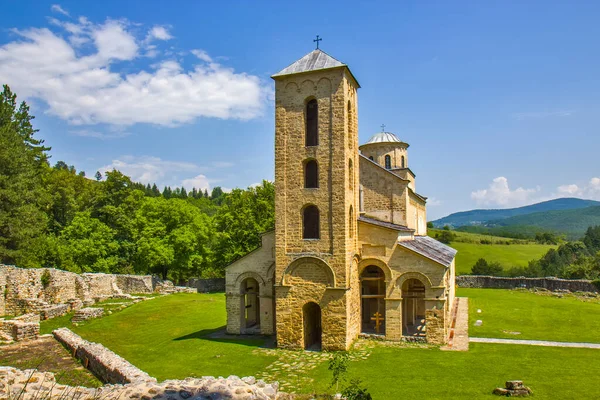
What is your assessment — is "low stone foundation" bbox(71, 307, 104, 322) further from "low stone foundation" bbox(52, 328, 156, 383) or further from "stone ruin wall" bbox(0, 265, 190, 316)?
"low stone foundation" bbox(52, 328, 156, 383)

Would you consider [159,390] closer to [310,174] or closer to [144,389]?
[144,389]

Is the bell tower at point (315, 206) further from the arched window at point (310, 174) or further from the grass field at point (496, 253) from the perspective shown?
the grass field at point (496, 253)

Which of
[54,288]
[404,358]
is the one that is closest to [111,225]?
[54,288]

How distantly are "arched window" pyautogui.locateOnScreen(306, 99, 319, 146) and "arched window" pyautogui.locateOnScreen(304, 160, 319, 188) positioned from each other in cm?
88

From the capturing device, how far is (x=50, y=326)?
2145 cm

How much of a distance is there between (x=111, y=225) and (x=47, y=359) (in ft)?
95.0

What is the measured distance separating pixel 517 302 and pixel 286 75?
2264 centimetres

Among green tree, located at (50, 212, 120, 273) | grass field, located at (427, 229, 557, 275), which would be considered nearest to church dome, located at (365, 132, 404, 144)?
green tree, located at (50, 212, 120, 273)

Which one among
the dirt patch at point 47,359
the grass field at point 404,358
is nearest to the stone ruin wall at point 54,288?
the grass field at point 404,358

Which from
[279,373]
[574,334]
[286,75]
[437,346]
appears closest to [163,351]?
[279,373]

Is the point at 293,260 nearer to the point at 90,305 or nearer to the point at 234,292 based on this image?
the point at 234,292

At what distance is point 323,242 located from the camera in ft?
59.1

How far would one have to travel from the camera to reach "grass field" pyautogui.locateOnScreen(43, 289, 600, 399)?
13.1m

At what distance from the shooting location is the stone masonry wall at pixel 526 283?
35.2m
